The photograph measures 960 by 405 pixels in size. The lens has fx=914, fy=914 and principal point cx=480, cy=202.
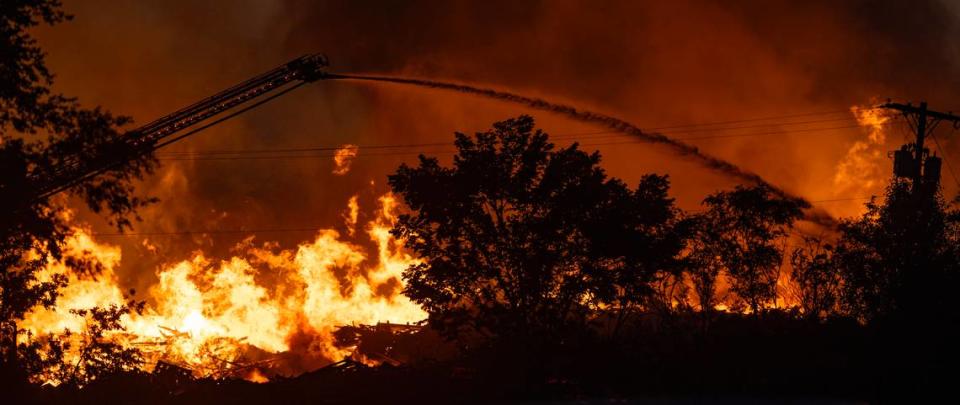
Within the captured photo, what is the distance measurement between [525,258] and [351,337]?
23629 mm

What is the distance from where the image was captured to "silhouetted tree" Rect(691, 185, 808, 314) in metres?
36.9

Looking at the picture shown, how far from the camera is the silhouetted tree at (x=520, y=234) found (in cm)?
3083

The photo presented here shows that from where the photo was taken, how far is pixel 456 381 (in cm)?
3139

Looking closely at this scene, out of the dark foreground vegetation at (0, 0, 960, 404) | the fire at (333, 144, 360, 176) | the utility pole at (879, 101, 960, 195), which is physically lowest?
the dark foreground vegetation at (0, 0, 960, 404)

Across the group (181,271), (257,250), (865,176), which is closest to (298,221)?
(257,250)

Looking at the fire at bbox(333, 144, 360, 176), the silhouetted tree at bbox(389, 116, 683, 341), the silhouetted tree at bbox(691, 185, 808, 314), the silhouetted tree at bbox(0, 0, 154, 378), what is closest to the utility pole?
the silhouetted tree at bbox(691, 185, 808, 314)

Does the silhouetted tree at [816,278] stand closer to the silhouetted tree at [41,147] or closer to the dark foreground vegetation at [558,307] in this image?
the dark foreground vegetation at [558,307]

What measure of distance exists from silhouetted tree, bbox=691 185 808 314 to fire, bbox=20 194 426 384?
22.7m

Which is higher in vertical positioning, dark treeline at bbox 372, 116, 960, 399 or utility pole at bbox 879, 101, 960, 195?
A: utility pole at bbox 879, 101, 960, 195

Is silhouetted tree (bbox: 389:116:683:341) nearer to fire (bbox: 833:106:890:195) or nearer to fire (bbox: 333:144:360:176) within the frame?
fire (bbox: 333:144:360:176)

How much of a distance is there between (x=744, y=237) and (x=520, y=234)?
455 inches

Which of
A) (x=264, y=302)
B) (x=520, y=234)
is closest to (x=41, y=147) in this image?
(x=520, y=234)

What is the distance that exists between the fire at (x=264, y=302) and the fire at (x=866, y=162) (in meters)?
41.4

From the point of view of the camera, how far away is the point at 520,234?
102 feet
